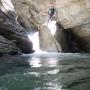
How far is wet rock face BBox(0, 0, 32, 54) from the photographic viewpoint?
1913cm

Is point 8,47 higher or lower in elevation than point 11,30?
lower

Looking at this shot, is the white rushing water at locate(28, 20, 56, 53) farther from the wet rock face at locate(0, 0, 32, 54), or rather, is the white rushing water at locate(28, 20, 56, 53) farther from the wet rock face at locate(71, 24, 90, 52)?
the wet rock face at locate(0, 0, 32, 54)

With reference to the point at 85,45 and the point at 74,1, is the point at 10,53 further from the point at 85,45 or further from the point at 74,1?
the point at 85,45

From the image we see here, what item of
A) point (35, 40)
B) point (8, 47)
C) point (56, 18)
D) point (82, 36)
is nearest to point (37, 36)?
point (35, 40)

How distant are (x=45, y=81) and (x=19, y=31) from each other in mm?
14551

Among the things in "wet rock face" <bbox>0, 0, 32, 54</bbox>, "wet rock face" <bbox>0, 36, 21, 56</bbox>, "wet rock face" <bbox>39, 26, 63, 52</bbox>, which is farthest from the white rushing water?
"wet rock face" <bbox>0, 36, 21, 56</bbox>

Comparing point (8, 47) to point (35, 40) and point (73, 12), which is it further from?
point (35, 40)

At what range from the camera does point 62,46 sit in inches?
944

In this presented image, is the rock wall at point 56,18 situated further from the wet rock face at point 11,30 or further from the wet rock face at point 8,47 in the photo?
the wet rock face at point 8,47

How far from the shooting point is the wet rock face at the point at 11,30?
1913 cm

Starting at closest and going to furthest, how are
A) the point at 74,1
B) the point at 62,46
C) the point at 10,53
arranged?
the point at 10,53 < the point at 74,1 < the point at 62,46

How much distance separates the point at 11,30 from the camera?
19500 millimetres

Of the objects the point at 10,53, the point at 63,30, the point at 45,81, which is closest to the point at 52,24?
the point at 63,30

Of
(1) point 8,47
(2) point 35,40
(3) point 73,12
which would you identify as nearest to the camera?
Answer: (1) point 8,47
